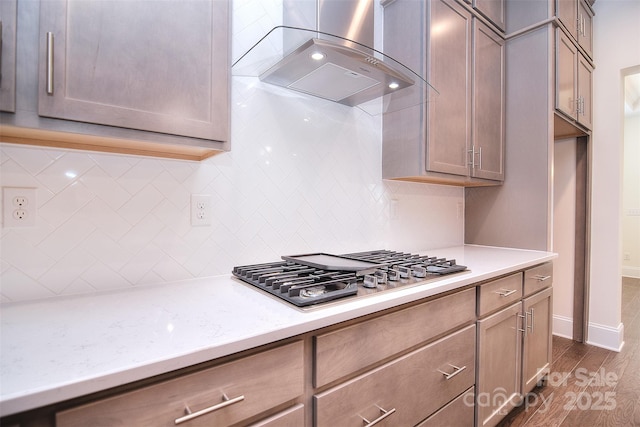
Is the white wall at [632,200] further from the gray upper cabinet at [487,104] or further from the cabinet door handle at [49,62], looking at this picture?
the cabinet door handle at [49,62]

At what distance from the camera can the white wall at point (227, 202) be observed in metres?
1.01

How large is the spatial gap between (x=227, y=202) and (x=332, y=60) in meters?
0.71

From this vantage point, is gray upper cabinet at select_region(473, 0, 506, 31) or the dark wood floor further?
gray upper cabinet at select_region(473, 0, 506, 31)

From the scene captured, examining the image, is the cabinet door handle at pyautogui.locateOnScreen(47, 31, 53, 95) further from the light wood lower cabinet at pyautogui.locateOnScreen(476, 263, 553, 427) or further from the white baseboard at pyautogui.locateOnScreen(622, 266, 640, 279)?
the white baseboard at pyautogui.locateOnScreen(622, 266, 640, 279)

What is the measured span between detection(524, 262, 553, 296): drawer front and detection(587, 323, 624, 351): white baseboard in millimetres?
1297

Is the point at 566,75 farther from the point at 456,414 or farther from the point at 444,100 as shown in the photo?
the point at 456,414

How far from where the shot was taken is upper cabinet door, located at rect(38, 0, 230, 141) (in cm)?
77

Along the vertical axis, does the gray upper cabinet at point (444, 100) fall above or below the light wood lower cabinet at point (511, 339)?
above

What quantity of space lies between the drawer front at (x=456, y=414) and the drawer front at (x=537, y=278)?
726 mm

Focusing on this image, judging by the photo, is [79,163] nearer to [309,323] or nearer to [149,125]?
[149,125]

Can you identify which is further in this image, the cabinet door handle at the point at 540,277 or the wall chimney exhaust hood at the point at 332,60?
the cabinet door handle at the point at 540,277

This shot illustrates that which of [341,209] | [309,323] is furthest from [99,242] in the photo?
[341,209]

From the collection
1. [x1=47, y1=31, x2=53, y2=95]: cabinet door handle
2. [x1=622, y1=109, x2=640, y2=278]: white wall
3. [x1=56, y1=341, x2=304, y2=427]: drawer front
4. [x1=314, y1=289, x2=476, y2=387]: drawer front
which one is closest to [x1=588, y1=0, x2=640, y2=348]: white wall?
[x1=314, y1=289, x2=476, y2=387]: drawer front

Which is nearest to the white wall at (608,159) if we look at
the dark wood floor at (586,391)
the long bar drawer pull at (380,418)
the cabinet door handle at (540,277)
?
the dark wood floor at (586,391)
